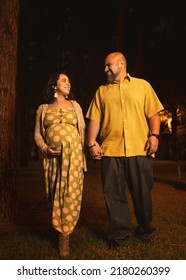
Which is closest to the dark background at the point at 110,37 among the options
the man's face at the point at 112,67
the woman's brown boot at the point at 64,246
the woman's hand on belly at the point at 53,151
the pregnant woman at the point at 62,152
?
the man's face at the point at 112,67

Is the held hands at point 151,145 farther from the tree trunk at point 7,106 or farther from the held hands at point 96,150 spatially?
the tree trunk at point 7,106

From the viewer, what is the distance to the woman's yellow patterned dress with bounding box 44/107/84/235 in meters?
4.94

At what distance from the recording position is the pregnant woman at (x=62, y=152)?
195 inches

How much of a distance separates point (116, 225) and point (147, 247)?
44cm

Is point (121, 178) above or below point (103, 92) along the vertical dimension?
below

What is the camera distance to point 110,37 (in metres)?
23.5

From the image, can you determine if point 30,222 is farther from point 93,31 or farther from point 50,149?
point 93,31

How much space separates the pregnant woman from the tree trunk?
6.22ft

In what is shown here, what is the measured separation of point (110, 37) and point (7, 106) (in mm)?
17336

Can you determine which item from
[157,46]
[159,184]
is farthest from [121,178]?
[157,46]

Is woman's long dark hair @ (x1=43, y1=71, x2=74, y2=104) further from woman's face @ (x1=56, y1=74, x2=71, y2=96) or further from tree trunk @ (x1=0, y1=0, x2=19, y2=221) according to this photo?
tree trunk @ (x1=0, y1=0, x2=19, y2=221)

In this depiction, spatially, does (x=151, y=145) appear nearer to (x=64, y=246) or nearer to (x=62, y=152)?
(x=62, y=152)

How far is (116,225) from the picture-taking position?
521 centimetres

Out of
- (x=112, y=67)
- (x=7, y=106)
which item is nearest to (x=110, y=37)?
(x=7, y=106)
